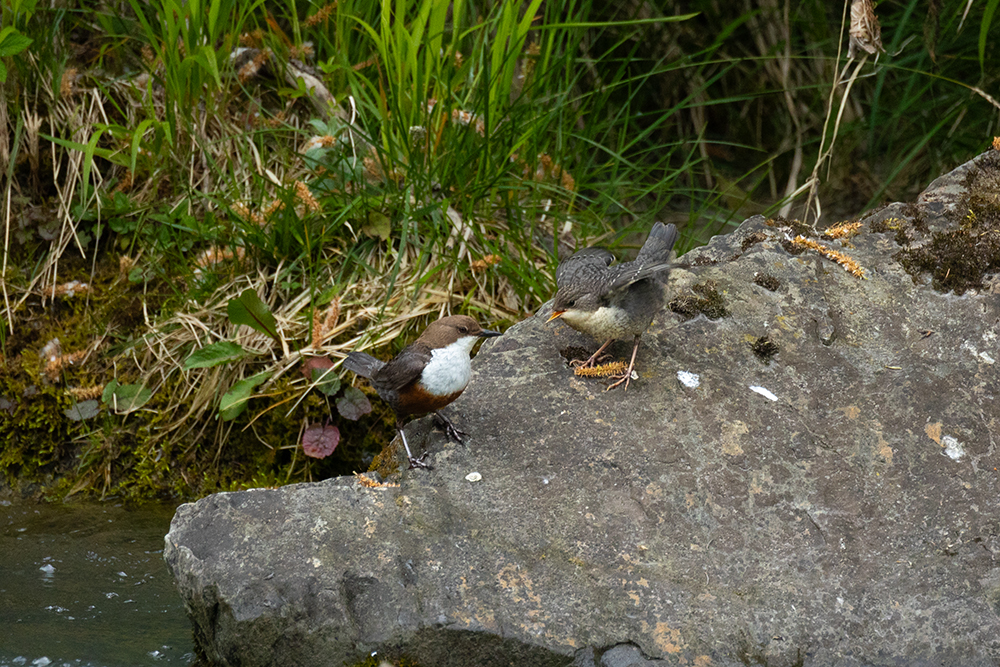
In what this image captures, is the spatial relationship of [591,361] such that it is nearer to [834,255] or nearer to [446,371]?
[446,371]

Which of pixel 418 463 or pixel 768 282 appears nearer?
pixel 418 463

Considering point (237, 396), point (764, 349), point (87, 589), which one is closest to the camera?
point (87, 589)

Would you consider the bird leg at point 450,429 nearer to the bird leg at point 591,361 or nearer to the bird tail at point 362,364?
the bird tail at point 362,364

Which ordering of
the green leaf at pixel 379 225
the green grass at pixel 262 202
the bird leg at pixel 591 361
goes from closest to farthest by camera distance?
the bird leg at pixel 591 361 → the green grass at pixel 262 202 → the green leaf at pixel 379 225

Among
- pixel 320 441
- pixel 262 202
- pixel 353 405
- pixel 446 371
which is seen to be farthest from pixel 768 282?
pixel 262 202

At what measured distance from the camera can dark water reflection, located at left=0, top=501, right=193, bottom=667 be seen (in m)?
2.73

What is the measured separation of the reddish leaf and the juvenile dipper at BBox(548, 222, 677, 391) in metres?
1.11

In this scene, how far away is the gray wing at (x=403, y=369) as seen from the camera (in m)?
2.88

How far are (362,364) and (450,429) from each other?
542 mm

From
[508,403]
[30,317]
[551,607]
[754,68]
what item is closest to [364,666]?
[551,607]

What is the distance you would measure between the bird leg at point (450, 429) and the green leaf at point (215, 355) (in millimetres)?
1221

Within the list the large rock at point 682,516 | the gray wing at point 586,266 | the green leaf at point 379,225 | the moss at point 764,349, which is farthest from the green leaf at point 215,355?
the moss at point 764,349

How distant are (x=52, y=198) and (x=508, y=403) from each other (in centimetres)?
284

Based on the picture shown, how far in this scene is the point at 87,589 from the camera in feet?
10.2
